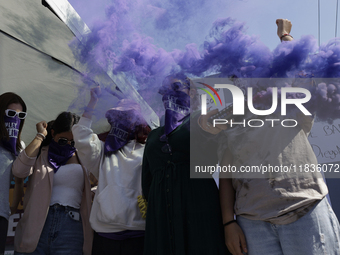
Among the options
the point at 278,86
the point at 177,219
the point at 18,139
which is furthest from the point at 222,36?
the point at 18,139

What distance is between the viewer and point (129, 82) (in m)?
1.94

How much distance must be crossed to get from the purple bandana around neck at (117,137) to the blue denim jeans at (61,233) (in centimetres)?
49

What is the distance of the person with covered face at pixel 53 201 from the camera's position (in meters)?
1.91

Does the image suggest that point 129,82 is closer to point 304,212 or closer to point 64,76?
point 64,76

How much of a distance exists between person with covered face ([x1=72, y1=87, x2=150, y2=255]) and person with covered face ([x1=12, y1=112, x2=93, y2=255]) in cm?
21

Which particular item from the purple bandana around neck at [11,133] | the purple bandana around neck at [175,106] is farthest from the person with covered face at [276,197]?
the purple bandana around neck at [11,133]

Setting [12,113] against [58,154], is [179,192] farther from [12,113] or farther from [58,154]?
[12,113]

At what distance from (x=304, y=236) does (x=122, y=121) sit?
4.35 ft

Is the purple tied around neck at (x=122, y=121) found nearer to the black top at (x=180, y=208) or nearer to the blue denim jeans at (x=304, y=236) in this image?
the black top at (x=180, y=208)

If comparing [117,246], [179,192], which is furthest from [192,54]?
[117,246]

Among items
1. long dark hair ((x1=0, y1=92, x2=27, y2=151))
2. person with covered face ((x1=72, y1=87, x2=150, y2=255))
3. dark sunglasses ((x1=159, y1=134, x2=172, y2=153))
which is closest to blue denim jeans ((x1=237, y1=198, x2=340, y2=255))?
dark sunglasses ((x1=159, y1=134, x2=172, y2=153))

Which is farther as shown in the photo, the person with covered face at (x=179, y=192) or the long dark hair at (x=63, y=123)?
the long dark hair at (x=63, y=123)

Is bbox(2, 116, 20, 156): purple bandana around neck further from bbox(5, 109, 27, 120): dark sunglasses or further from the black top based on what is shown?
the black top

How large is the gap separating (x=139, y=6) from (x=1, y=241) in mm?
1612
